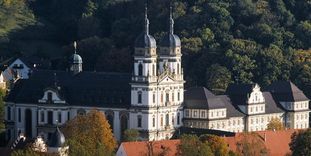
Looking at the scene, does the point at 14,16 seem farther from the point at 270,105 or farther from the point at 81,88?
the point at 81,88

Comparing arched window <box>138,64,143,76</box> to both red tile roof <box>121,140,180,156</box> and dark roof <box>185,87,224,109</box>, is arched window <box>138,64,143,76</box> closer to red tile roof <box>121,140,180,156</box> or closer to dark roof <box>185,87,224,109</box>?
dark roof <box>185,87,224,109</box>

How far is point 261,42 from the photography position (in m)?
151

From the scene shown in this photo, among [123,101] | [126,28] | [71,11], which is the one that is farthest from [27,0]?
[123,101]

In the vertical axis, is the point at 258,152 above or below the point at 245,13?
below

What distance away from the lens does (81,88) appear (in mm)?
123688

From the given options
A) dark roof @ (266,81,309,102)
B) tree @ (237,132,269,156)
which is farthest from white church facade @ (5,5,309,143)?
tree @ (237,132,269,156)

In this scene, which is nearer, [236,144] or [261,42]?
[236,144]

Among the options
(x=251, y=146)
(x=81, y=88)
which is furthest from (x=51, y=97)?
(x=251, y=146)

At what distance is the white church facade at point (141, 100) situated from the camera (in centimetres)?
12000

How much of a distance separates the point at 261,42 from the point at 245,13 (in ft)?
21.7

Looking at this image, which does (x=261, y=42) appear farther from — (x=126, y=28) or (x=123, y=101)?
(x=123, y=101)

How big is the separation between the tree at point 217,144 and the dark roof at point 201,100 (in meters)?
17.8

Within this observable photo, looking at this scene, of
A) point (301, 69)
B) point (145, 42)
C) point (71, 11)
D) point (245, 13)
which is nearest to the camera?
point (145, 42)

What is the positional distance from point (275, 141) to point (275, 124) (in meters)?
15.0
